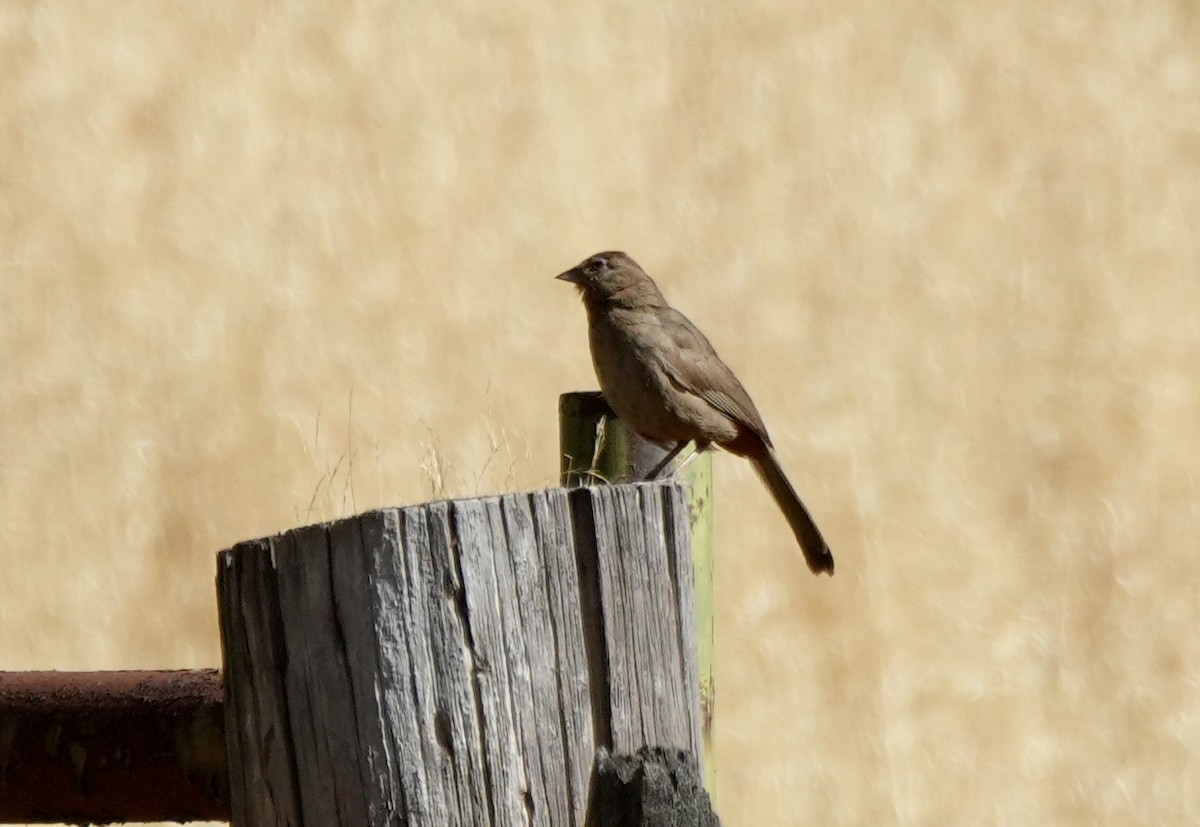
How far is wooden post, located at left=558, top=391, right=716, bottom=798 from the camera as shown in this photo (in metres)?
3.90

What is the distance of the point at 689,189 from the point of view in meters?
7.34

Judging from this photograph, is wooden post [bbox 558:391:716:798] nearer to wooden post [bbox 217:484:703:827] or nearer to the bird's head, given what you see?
the bird's head

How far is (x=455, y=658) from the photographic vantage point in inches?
83.2

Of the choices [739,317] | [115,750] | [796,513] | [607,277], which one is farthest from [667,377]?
[115,750]

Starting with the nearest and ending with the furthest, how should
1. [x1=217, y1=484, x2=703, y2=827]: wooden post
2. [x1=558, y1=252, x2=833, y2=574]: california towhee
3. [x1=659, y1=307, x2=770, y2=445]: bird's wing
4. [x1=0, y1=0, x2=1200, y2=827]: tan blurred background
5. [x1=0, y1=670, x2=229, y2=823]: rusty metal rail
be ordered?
[x1=217, y1=484, x2=703, y2=827]: wooden post < [x1=0, y1=670, x2=229, y2=823]: rusty metal rail < [x1=558, y1=252, x2=833, y2=574]: california towhee < [x1=659, y1=307, x2=770, y2=445]: bird's wing < [x1=0, y1=0, x2=1200, y2=827]: tan blurred background

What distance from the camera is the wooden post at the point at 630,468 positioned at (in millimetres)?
3896

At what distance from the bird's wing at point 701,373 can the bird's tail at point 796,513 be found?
20cm

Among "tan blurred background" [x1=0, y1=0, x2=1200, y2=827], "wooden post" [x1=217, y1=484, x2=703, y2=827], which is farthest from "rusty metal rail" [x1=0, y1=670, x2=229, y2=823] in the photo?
"tan blurred background" [x1=0, y1=0, x2=1200, y2=827]

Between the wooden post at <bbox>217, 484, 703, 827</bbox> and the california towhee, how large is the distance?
2.94m

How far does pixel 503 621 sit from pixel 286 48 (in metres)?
5.41

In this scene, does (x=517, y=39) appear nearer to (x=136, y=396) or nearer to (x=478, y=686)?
(x=136, y=396)

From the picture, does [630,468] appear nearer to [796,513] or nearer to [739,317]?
[796,513]

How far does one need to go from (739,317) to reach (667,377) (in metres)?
1.78

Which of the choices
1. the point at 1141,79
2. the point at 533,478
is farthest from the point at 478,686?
the point at 1141,79
